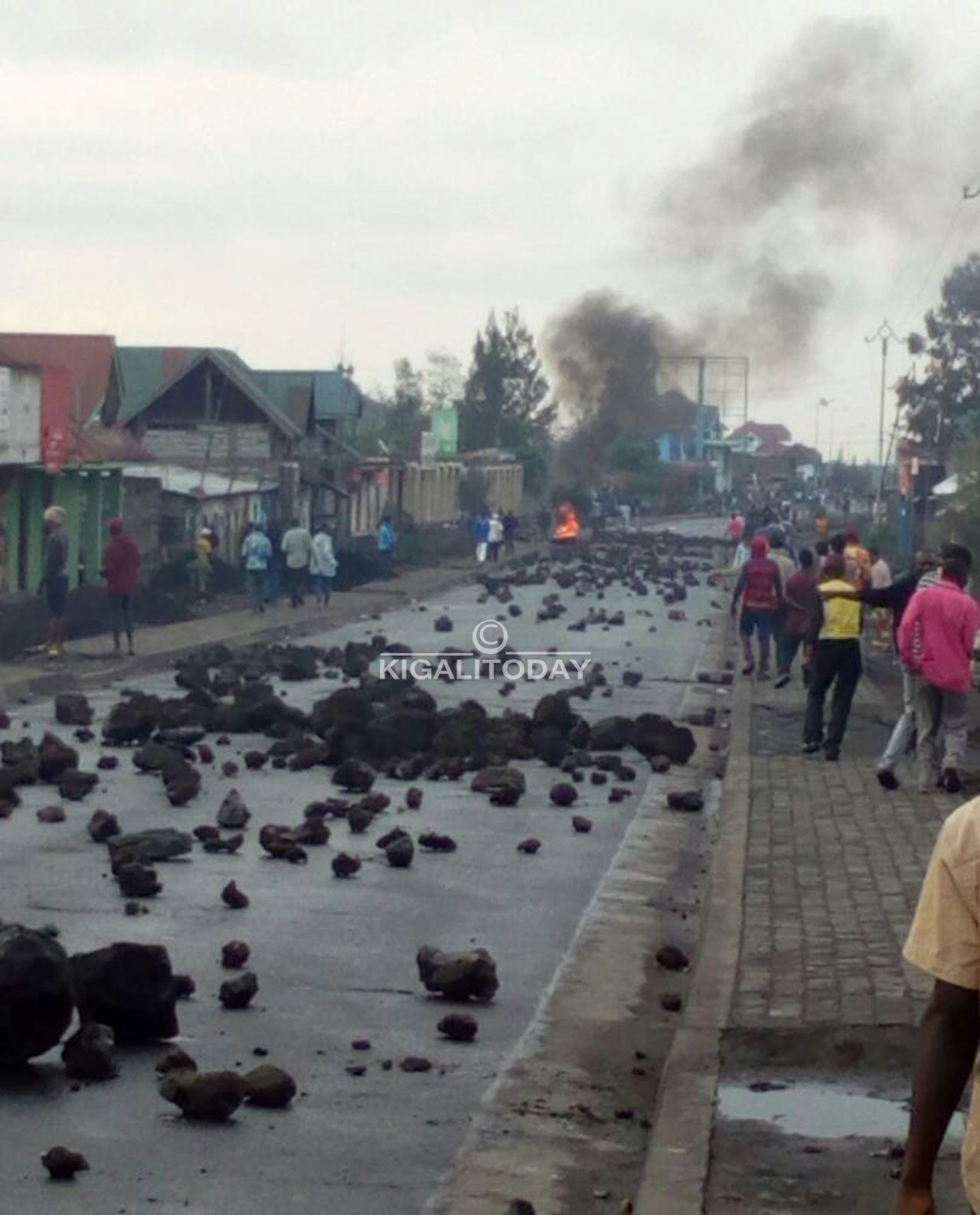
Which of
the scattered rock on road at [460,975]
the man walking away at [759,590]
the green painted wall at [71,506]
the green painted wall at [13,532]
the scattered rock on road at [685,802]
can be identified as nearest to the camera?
the scattered rock on road at [460,975]

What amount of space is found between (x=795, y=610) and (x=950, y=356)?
180 ft

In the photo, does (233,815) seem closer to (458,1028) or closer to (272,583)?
(458,1028)

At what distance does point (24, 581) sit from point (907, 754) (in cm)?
2759

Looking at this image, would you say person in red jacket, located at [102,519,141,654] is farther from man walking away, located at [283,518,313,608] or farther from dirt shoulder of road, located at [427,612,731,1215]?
dirt shoulder of road, located at [427,612,731,1215]

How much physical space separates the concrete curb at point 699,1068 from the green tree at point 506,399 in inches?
4469

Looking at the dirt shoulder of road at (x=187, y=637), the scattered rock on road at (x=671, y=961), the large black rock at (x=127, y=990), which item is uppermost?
the large black rock at (x=127, y=990)

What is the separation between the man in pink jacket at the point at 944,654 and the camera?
1631cm

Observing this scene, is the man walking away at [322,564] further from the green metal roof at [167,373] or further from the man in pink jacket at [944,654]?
the man in pink jacket at [944,654]

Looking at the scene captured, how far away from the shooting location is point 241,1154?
7.07 m

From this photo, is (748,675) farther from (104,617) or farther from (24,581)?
(24,581)

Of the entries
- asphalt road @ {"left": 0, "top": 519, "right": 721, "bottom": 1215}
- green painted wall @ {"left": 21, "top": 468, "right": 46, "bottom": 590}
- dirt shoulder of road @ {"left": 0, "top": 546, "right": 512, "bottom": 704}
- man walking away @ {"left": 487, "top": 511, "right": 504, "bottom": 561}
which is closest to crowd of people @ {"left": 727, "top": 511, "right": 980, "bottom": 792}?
asphalt road @ {"left": 0, "top": 519, "right": 721, "bottom": 1215}

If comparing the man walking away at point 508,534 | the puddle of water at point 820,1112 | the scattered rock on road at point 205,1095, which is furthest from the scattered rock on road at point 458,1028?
the man walking away at point 508,534

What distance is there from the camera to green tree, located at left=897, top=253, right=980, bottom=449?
79.6 meters

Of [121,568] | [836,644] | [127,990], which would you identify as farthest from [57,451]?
[127,990]
